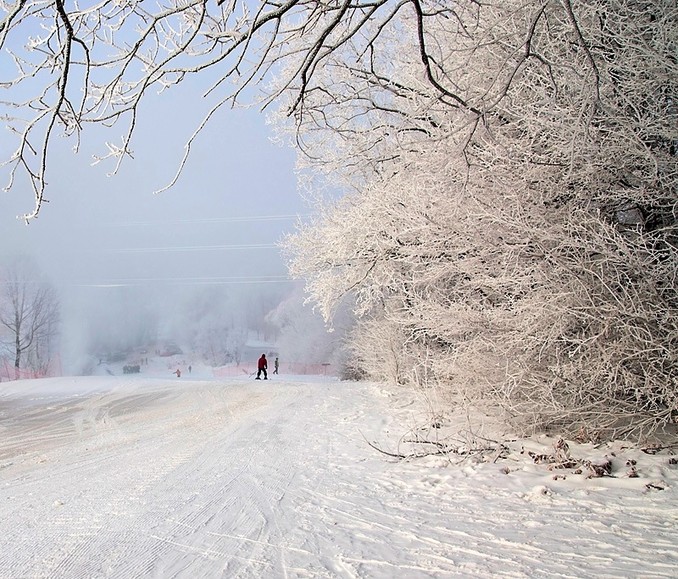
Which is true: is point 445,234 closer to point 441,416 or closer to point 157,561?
point 441,416

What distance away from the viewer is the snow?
308cm

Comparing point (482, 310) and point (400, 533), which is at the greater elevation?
point (482, 310)

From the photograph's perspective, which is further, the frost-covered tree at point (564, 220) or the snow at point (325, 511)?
the frost-covered tree at point (564, 220)

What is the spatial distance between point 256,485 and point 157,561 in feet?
5.75

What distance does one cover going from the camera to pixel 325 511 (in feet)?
13.3

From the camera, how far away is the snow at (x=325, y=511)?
10.1 feet

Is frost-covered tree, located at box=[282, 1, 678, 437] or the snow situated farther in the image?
frost-covered tree, located at box=[282, 1, 678, 437]

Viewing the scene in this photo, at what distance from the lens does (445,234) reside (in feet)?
19.4

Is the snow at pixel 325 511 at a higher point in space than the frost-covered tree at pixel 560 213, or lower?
lower

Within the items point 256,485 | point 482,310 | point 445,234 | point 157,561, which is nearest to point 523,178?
point 445,234

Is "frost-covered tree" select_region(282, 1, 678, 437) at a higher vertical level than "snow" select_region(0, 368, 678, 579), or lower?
higher

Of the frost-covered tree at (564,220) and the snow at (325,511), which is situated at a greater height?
the frost-covered tree at (564,220)

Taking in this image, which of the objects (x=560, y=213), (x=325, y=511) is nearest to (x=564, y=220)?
(x=560, y=213)

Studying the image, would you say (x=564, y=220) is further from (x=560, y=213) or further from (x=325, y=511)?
(x=325, y=511)
